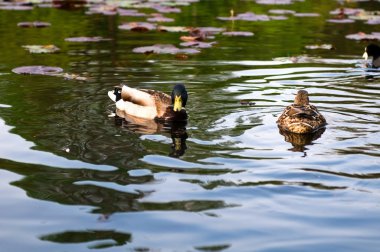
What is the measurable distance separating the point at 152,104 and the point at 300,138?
2.36m

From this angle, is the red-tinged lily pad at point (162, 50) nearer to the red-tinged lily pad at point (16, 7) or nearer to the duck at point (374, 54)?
the duck at point (374, 54)

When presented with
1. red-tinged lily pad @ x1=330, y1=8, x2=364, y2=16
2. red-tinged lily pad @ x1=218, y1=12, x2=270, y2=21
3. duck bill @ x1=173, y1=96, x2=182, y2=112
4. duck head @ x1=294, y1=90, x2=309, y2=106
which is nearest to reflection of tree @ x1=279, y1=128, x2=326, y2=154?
duck head @ x1=294, y1=90, x2=309, y2=106

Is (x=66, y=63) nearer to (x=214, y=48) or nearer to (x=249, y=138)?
(x=214, y=48)

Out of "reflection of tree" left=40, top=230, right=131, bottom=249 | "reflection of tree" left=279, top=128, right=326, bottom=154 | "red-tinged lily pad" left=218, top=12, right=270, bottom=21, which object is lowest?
"reflection of tree" left=40, top=230, right=131, bottom=249

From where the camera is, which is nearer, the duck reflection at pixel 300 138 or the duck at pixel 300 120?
the duck reflection at pixel 300 138

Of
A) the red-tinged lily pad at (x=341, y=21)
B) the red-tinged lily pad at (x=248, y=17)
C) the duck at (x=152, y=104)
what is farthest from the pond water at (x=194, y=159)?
the red-tinged lily pad at (x=341, y=21)

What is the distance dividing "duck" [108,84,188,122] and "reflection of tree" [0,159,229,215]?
265cm

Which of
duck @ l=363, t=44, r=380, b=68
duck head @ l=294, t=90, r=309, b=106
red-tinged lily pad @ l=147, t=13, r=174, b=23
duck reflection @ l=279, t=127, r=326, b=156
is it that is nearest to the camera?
duck reflection @ l=279, t=127, r=326, b=156

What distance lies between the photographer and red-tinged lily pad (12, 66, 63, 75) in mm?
12086

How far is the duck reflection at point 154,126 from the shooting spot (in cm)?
866

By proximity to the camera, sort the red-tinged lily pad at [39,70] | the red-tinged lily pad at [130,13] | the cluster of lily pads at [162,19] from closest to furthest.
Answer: the red-tinged lily pad at [39,70] < the cluster of lily pads at [162,19] < the red-tinged lily pad at [130,13]

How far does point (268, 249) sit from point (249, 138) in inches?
124

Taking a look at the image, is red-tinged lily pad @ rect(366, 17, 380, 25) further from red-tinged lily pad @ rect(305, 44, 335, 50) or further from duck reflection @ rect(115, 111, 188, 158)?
duck reflection @ rect(115, 111, 188, 158)

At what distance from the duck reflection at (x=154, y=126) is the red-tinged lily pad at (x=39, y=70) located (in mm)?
2574
